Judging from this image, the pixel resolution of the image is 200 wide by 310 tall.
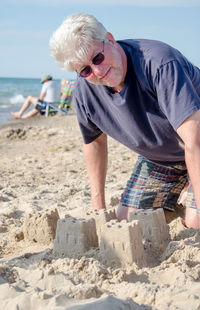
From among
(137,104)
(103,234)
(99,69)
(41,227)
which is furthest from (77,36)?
(41,227)

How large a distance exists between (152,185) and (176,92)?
1.22 meters

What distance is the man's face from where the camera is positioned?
2.52 m

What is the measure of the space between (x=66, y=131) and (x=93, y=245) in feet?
20.1

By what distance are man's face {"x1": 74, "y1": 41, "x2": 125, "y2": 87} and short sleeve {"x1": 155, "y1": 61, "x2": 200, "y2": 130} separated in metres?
0.27

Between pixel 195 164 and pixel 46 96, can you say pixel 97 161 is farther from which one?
pixel 46 96

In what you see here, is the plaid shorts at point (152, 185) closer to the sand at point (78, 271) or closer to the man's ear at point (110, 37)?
the sand at point (78, 271)

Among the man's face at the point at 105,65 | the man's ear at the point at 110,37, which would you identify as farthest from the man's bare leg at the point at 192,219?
the man's ear at the point at 110,37

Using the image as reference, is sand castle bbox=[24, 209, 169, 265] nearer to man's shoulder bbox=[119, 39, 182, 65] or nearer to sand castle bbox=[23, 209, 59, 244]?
sand castle bbox=[23, 209, 59, 244]

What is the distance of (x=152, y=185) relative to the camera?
3432 millimetres

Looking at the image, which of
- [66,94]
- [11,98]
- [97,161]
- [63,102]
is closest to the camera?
[97,161]

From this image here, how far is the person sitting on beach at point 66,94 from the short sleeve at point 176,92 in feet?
30.1

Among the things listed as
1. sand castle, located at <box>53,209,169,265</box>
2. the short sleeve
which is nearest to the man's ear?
the short sleeve

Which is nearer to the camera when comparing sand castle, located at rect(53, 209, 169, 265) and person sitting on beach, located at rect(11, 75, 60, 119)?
sand castle, located at rect(53, 209, 169, 265)

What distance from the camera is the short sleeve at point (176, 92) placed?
2330mm
